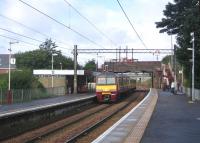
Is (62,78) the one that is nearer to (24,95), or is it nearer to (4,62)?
(24,95)

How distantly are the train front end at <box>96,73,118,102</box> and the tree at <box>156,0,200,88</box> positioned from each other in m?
9.05

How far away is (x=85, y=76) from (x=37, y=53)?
58864mm

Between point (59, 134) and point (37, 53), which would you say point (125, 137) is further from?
point (37, 53)

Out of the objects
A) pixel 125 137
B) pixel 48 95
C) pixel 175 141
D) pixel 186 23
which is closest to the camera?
pixel 175 141

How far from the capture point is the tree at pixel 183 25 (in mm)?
51969

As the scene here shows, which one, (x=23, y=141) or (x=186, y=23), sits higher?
(x=186, y=23)

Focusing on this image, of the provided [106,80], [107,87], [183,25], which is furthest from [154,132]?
[183,25]

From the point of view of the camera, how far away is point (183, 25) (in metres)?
54.5

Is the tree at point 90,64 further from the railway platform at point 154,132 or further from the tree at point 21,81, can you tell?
the railway platform at point 154,132

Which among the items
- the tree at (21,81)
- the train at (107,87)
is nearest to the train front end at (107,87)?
the train at (107,87)

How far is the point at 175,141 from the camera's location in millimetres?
16797

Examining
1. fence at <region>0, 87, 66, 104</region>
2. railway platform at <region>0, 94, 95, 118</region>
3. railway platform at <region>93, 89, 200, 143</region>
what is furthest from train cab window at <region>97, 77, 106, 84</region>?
railway platform at <region>93, 89, 200, 143</region>

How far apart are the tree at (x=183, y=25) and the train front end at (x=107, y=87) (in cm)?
905

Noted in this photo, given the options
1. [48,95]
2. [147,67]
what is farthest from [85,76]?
[147,67]
